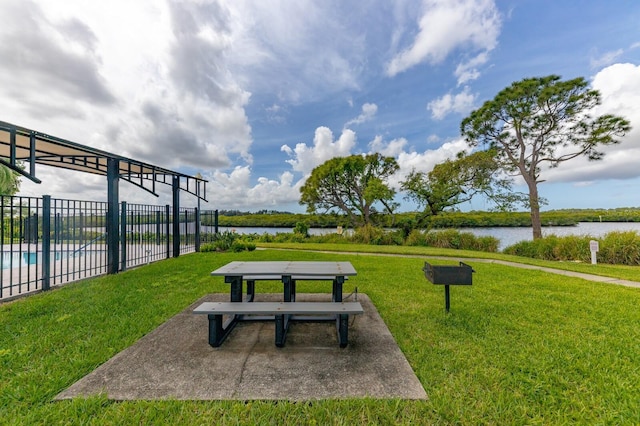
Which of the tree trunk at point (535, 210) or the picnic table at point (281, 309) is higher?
the tree trunk at point (535, 210)

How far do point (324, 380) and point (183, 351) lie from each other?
152cm

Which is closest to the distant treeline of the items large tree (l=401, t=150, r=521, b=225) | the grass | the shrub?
large tree (l=401, t=150, r=521, b=225)

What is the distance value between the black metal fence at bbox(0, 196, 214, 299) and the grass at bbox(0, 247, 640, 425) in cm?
85

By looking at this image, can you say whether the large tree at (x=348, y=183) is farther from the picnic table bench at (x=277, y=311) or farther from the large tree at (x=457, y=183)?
the picnic table bench at (x=277, y=311)

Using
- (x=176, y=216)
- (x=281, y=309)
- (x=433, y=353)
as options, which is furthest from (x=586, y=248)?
(x=176, y=216)

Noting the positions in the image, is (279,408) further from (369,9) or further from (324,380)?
(369,9)

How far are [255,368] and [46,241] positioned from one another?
19.0ft

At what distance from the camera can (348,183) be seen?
81.3ft

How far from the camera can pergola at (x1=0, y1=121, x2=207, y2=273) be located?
14.7 feet

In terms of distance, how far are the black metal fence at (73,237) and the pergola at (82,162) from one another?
9.0 inches

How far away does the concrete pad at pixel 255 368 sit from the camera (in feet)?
6.70

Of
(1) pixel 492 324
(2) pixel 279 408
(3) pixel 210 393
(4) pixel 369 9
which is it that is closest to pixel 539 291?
(1) pixel 492 324

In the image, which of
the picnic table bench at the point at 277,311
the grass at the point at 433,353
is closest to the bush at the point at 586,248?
the grass at the point at 433,353

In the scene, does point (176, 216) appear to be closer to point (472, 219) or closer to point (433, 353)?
point (433, 353)
